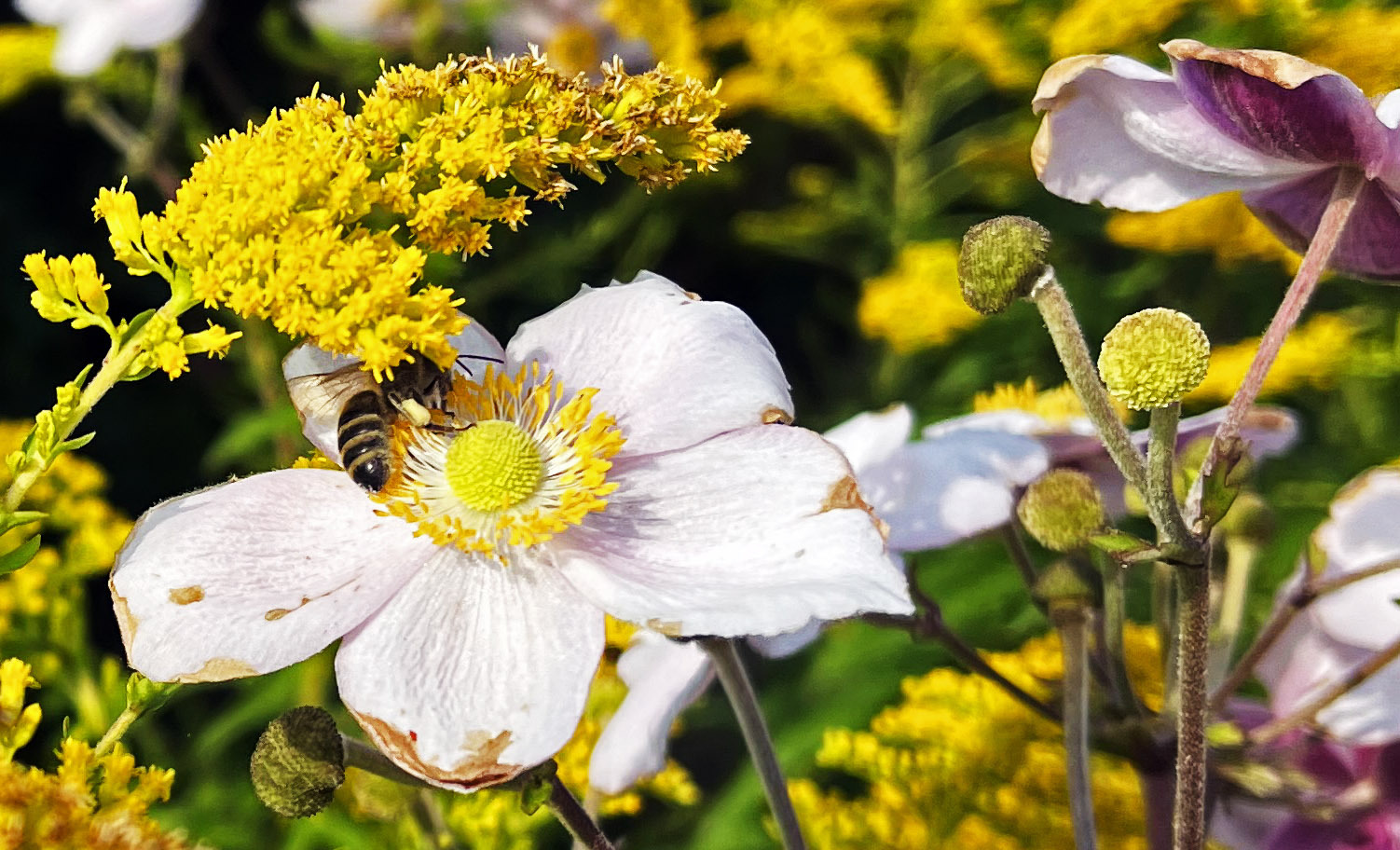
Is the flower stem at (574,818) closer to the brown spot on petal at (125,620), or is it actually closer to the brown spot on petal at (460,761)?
the brown spot on petal at (460,761)

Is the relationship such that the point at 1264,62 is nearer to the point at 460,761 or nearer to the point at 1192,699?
the point at 1192,699

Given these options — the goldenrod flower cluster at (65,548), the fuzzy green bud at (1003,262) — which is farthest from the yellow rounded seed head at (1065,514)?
the goldenrod flower cluster at (65,548)

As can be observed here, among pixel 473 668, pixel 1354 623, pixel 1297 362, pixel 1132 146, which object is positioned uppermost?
pixel 1132 146

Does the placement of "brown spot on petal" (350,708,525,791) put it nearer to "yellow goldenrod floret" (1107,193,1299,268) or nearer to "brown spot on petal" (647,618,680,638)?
"brown spot on petal" (647,618,680,638)

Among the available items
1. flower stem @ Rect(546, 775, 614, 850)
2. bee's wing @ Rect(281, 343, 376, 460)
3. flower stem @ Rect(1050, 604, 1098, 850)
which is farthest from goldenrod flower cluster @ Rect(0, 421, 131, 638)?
flower stem @ Rect(1050, 604, 1098, 850)

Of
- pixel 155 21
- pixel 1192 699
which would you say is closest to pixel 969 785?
pixel 1192 699


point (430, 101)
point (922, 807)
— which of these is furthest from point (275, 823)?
point (430, 101)
